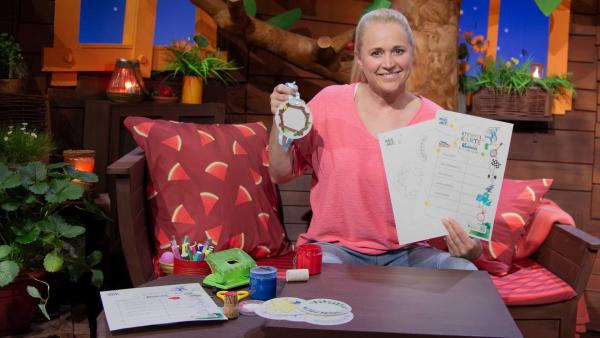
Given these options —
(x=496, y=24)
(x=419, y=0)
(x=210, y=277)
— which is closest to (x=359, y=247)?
(x=210, y=277)

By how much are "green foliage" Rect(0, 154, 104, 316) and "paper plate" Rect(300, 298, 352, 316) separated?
925 millimetres

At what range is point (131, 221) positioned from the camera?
2074mm

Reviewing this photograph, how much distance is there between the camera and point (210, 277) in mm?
1727

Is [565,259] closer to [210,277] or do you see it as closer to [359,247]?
[359,247]

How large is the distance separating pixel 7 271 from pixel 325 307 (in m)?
1.03

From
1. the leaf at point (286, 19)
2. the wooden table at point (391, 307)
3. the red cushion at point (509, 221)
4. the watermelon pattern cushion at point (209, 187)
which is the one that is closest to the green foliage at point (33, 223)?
the watermelon pattern cushion at point (209, 187)

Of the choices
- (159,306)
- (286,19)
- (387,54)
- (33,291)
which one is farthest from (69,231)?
(286,19)

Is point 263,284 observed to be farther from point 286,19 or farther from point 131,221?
point 286,19

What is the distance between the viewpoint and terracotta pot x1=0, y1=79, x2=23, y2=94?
2621 millimetres

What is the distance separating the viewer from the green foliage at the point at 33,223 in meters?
1.96

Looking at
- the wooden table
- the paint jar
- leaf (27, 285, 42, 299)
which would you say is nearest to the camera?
the wooden table

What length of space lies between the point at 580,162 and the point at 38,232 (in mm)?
2763

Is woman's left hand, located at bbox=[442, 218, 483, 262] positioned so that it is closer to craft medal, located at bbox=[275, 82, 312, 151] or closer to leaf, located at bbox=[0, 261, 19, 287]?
craft medal, located at bbox=[275, 82, 312, 151]

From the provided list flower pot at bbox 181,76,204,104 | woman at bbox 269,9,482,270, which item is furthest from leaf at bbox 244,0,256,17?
woman at bbox 269,9,482,270
